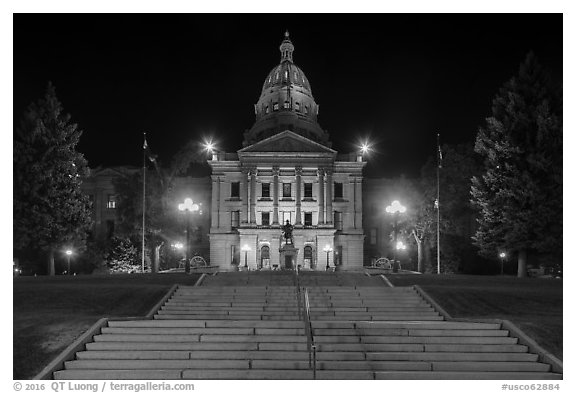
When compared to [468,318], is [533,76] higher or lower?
higher

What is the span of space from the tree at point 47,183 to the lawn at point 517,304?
80.3ft

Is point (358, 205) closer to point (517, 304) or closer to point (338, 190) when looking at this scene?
point (338, 190)

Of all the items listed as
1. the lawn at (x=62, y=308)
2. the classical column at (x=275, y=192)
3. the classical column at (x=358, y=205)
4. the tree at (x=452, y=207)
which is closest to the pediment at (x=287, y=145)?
the classical column at (x=275, y=192)

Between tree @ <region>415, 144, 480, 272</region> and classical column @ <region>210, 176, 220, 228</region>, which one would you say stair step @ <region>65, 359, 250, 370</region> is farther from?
classical column @ <region>210, 176, 220, 228</region>

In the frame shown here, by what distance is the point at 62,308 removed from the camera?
78.9 ft

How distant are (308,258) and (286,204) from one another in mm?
6269

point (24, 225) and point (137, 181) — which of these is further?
point (137, 181)

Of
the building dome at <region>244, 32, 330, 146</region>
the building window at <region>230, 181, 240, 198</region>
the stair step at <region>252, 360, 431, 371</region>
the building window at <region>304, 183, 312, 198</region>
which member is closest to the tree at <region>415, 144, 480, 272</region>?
the building window at <region>304, 183, 312, 198</region>

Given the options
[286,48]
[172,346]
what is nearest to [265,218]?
[286,48]

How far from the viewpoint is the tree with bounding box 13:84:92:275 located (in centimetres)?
4341
